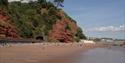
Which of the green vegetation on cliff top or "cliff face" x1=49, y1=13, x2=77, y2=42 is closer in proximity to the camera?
the green vegetation on cliff top

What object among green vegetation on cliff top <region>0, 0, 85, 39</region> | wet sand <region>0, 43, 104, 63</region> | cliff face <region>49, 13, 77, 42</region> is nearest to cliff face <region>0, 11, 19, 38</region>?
green vegetation on cliff top <region>0, 0, 85, 39</region>

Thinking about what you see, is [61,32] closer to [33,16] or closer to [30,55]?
[33,16]

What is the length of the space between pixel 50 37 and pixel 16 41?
2725 centimetres

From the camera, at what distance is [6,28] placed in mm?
48781

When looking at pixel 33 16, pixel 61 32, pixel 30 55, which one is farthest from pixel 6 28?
pixel 61 32

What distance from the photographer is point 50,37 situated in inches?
3061

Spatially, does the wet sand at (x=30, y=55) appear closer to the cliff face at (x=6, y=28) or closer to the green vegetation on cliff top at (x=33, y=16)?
the cliff face at (x=6, y=28)

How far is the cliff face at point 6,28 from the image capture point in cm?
4806

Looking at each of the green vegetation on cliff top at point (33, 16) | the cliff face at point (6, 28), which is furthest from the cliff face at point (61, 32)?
the cliff face at point (6, 28)

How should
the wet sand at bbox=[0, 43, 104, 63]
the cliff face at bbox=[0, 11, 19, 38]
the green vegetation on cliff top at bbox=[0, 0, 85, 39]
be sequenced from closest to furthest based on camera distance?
1. the wet sand at bbox=[0, 43, 104, 63]
2. the cliff face at bbox=[0, 11, 19, 38]
3. the green vegetation on cliff top at bbox=[0, 0, 85, 39]

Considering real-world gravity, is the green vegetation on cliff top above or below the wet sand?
above

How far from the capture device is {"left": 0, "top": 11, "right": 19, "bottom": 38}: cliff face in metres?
48.1

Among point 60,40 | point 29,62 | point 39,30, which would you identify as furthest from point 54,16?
point 29,62

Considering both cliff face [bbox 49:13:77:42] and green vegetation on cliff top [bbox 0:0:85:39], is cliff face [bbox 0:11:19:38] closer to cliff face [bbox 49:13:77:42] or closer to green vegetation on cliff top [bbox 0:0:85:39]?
green vegetation on cliff top [bbox 0:0:85:39]
